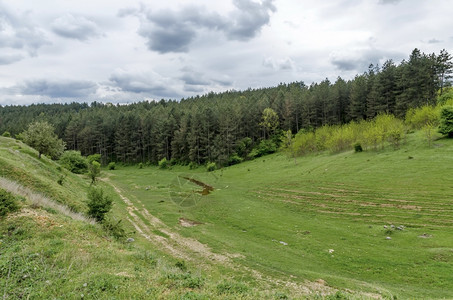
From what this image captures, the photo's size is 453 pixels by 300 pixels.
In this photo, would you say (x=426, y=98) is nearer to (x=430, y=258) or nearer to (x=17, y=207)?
(x=430, y=258)

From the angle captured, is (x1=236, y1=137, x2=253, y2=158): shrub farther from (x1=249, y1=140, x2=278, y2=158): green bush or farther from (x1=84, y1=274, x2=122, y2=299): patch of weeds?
(x1=84, y1=274, x2=122, y2=299): patch of weeds

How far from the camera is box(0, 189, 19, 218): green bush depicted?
1343 centimetres

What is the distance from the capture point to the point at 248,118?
102375mm

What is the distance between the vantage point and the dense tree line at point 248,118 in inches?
3086

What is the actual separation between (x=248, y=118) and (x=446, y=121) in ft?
213

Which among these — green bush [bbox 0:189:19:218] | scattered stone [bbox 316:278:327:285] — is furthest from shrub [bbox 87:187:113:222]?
scattered stone [bbox 316:278:327:285]

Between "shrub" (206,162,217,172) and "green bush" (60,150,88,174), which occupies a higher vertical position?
"green bush" (60,150,88,174)

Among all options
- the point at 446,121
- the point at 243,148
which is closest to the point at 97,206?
the point at 446,121

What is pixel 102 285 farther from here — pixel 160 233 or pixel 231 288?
pixel 160 233

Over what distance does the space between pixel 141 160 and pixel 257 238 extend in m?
98.7

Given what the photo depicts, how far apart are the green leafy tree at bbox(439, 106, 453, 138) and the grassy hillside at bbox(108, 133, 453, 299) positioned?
2.21m

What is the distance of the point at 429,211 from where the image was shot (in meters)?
27.7

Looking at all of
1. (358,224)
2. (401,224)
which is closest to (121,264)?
(358,224)

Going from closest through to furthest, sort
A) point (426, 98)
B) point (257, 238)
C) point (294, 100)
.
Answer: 1. point (257, 238)
2. point (426, 98)
3. point (294, 100)
